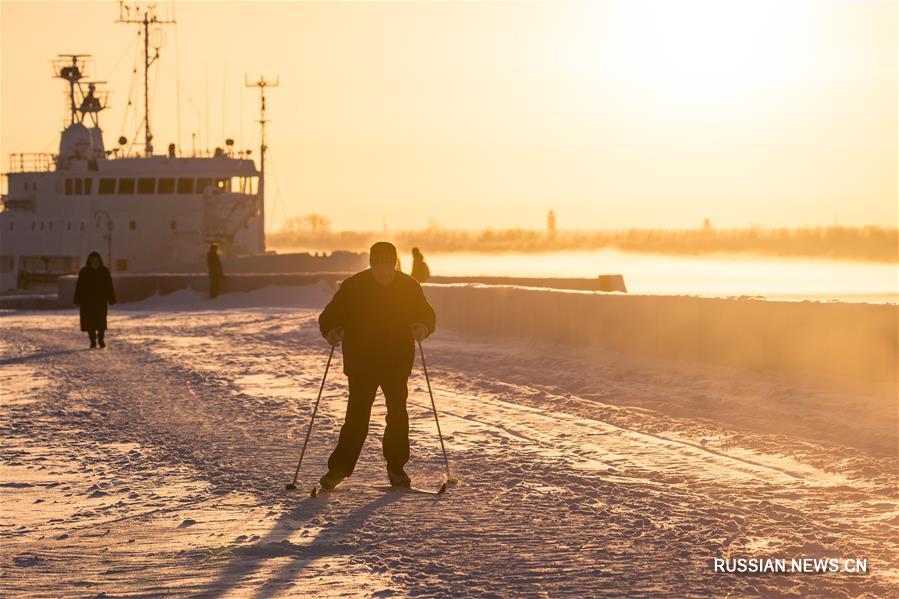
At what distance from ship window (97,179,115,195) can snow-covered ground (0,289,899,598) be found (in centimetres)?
4678

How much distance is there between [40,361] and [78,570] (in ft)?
46.9

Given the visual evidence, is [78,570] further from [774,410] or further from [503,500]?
[774,410]

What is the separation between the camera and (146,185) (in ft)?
205

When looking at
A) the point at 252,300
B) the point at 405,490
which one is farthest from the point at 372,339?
the point at 252,300

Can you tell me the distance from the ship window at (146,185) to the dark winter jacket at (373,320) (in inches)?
2182

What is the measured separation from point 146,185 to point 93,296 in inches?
1609

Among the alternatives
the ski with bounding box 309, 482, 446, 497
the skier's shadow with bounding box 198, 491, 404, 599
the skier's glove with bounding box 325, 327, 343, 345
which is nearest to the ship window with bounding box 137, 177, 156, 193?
the skier's glove with bounding box 325, 327, 343, 345

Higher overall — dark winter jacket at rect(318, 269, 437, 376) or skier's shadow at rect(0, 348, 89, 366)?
dark winter jacket at rect(318, 269, 437, 376)

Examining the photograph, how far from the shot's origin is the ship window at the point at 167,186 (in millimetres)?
62250

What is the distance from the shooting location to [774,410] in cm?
1318

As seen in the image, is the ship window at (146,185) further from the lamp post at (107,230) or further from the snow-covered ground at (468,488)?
the snow-covered ground at (468,488)

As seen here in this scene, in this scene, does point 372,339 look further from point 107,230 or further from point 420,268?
point 107,230

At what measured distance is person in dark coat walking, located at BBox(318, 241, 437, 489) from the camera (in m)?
8.92

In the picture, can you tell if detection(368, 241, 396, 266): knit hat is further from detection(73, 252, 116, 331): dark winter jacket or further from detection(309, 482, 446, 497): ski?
detection(73, 252, 116, 331): dark winter jacket
